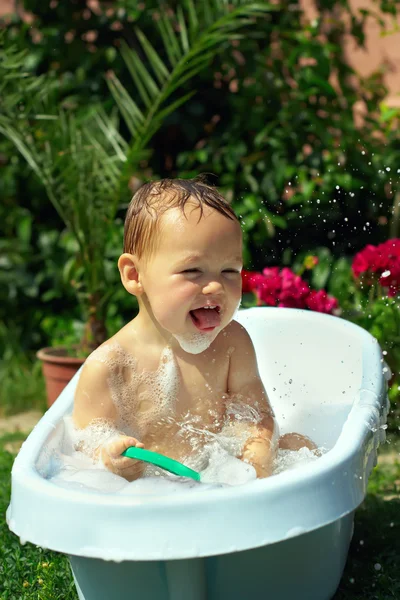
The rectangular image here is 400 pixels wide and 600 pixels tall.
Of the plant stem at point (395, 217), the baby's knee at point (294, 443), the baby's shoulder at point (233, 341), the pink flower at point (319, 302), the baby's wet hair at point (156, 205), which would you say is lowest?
the plant stem at point (395, 217)

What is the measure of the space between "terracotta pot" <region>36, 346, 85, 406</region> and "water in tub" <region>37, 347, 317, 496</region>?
1.22m

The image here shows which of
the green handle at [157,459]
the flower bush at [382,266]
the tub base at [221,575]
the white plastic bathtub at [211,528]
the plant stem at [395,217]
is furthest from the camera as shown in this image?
the plant stem at [395,217]

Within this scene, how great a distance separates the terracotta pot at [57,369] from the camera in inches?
130

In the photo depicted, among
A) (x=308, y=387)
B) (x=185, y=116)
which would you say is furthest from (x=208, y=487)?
(x=185, y=116)

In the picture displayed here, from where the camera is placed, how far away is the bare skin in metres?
1.87

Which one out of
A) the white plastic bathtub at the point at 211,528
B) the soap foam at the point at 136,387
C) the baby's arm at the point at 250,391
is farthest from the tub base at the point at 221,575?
the soap foam at the point at 136,387

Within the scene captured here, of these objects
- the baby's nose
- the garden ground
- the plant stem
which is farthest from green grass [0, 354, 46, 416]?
the baby's nose

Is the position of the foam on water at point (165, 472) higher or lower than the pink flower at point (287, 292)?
higher

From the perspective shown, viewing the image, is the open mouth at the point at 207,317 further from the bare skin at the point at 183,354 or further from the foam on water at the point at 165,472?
the foam on water at the point at 165,472

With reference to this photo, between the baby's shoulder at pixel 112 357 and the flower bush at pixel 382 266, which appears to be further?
the flower bush at pixel 382 266

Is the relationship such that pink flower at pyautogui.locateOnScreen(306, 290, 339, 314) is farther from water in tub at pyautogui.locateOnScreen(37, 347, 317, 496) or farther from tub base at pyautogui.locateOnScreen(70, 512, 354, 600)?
tub base at pyautogui.locateOnScreen(70, 512, 354, 600)

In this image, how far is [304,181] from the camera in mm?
3924

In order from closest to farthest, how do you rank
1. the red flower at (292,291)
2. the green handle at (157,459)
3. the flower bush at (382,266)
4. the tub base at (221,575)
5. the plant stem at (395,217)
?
the tub base at (221,575)
the green handle at (157,459)
the flower bush at (382,266)
the red flower at (292,291)
the plant stem at (395,217)

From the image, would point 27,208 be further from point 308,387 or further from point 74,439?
→ point 74,439
